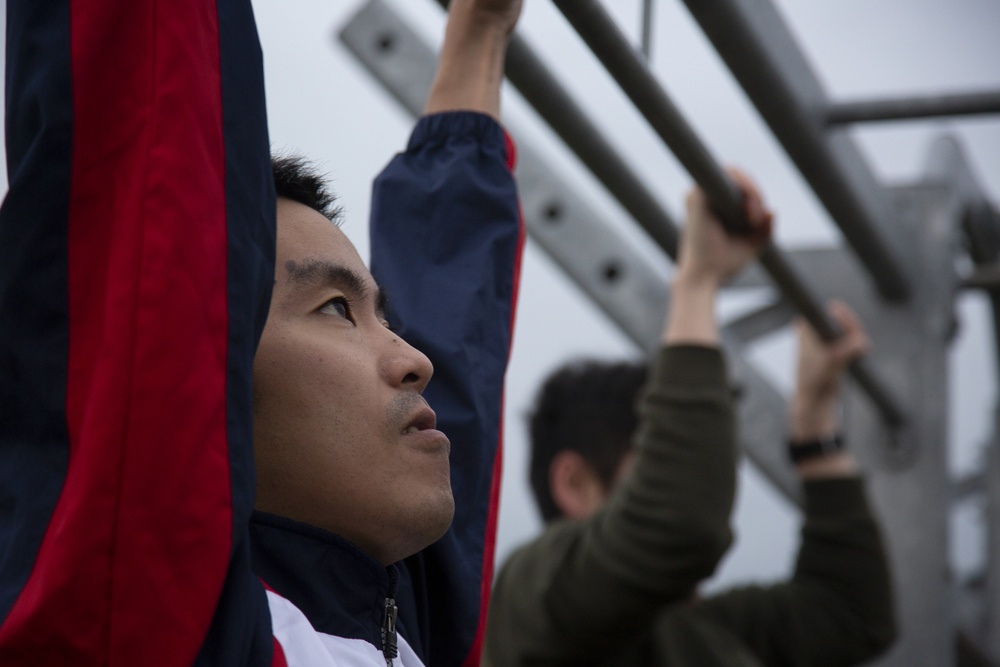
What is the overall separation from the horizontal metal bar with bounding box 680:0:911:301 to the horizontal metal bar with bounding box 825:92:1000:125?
27mm

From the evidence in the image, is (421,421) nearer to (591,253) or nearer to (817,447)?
(591,253)

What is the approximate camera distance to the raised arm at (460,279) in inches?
39.1

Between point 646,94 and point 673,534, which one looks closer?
point 646,94

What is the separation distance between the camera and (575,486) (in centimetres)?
203

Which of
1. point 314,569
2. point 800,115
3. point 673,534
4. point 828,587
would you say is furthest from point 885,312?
point 314,569

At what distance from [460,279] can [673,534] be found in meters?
0.59

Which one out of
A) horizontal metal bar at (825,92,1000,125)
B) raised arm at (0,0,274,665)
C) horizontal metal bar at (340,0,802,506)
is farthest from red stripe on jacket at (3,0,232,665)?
horizontal metal bar at (340,0,802,506)

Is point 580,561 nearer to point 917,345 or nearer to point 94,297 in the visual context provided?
point 917,345

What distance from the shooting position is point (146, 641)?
1.94 ft

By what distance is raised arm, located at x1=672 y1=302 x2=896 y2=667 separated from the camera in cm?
204

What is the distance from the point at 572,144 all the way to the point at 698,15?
0.18 meters

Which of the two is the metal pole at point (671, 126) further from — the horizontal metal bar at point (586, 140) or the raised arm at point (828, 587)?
the raised arm at point (828, 587)

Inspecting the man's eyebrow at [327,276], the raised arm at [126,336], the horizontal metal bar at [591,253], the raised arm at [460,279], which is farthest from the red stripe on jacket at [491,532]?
the horizontal metal bar at [591,253]

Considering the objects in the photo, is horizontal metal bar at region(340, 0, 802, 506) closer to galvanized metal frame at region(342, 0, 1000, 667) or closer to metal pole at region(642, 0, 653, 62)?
galvanized metal frame at region(342, 0, 1000, 667)
